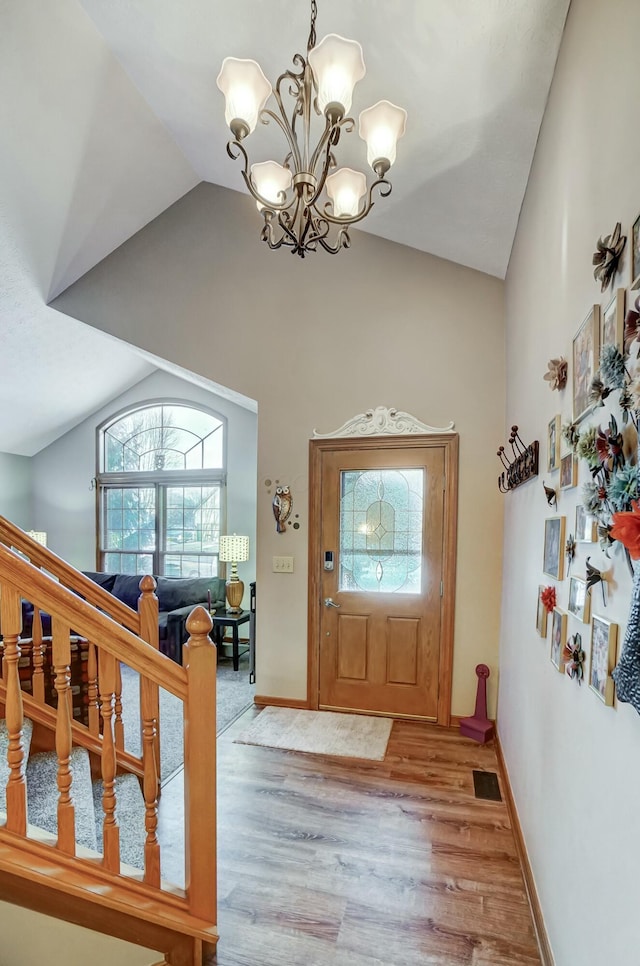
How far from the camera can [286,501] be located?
3725 millimetres

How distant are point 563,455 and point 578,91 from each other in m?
1.12

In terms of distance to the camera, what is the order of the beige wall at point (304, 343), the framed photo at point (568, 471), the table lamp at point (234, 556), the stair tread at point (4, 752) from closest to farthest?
the framed photo at point (568, 471)
the stair tread at point (4, 752)
the beige wall at point (304, 343)
the table lamp at point (234, 556)

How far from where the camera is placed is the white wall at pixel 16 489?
6.29m

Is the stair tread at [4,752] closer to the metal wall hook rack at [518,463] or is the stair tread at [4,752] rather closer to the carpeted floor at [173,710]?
the carpeted floor at [173,710]

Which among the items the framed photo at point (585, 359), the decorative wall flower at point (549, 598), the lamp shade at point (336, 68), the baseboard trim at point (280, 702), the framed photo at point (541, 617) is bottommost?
the baseboard trim at point (280, 702)

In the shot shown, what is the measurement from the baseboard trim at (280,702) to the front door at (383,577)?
0.54 feet

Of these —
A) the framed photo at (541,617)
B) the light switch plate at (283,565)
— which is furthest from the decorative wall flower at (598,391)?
the light switch plate at (283,565)

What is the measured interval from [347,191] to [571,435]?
1.36 metres

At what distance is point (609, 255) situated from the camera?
111 cm

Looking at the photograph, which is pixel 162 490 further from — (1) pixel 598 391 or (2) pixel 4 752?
(1) pixel 598 391

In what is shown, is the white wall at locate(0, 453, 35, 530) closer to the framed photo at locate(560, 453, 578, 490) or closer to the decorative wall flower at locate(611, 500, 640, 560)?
the framed photo at locate(560, 453, 578, 490)

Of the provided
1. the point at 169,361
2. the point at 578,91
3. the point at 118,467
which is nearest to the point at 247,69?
the point at 578,91

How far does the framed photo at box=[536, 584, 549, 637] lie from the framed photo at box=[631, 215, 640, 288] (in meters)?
1.22

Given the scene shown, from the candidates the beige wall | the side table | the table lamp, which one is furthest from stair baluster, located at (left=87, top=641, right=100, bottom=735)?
the table lamp
